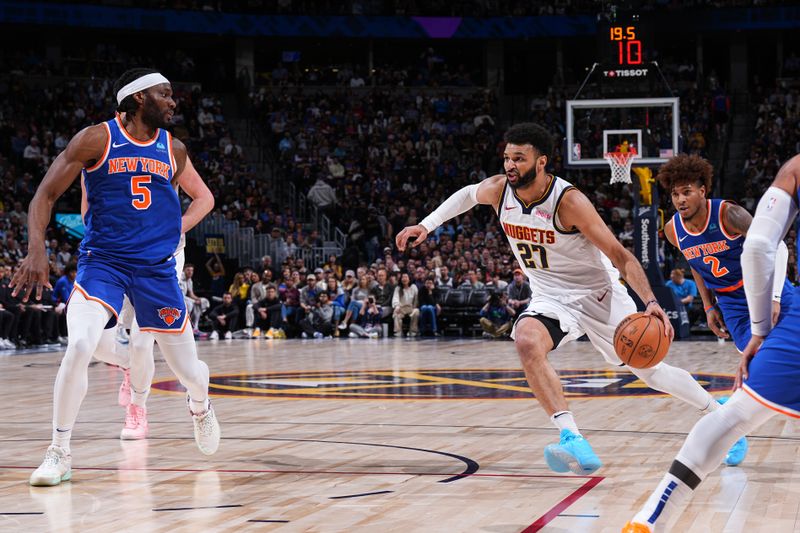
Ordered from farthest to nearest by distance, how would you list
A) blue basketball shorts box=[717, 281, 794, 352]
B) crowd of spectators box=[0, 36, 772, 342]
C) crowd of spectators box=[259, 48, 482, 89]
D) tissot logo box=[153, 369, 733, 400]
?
crowd of spectators box=[259, 48, 482, 89] < crowd of spectators box=[0, 36, 772, 342] < tissot logo box=[153, 369, 733, 400] < blue basketball shorts box=[717, 281, 794, 352]

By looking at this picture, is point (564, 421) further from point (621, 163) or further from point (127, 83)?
point (621, 163)

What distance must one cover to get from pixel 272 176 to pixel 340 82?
4.65 m

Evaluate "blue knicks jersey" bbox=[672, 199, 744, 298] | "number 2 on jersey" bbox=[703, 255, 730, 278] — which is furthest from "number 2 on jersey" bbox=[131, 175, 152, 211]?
"number 2 on jersey" bbox=[703, 255, 730, 278]

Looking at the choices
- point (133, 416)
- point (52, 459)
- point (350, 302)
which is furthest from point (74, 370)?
point (350, 302)

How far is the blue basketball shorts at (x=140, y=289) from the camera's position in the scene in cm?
560

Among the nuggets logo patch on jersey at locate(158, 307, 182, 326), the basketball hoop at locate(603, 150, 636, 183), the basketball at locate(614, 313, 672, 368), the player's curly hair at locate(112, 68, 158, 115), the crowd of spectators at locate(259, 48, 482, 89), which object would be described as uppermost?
the crowd of spectators at locate(259, 48, 482, 89)

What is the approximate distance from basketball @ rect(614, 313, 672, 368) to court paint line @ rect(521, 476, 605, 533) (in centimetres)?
62

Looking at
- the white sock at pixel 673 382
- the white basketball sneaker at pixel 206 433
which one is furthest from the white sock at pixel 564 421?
the white basketball sneaker at pixel 206 433

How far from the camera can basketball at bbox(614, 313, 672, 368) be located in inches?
206

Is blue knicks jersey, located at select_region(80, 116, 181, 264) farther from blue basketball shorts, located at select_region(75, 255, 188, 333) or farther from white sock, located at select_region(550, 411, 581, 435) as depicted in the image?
white sock, located at select_region(550, 411, 581, 435)

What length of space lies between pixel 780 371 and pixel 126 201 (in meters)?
3.56

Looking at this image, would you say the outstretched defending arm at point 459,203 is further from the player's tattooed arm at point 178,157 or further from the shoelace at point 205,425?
the shoelace at point 205,425

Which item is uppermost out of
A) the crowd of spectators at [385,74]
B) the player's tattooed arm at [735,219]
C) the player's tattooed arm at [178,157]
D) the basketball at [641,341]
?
the crowd of spectators at [385,74]

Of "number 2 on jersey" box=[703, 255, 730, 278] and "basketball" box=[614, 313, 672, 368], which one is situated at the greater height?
"number 2 on jersey" box=[703, 255, 730, 278]
